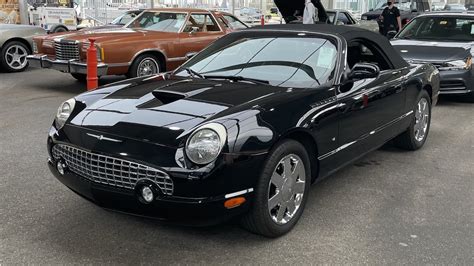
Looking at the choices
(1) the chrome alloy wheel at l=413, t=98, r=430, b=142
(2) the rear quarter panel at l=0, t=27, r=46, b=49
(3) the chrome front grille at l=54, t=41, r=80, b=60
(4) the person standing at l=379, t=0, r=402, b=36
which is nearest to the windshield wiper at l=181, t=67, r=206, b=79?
(1) the chrome alloy wheel at l=413, t=98, r=430, b=142

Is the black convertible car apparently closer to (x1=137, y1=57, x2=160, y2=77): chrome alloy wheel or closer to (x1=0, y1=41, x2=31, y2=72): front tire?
(x1=137, y1=57, x2=160, y2=77): chrome alloy wheel

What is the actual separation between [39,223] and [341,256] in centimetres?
220

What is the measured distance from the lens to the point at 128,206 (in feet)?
10.2

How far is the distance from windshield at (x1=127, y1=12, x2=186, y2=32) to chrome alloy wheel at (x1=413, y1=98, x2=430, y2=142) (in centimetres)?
560

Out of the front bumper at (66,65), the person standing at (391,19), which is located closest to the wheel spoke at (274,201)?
the front bumper at (66,65)

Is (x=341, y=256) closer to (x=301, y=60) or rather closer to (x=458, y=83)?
(x=301, y=60)

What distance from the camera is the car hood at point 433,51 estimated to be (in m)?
8.36

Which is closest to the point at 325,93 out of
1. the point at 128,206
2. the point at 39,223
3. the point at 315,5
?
the point at 128,206

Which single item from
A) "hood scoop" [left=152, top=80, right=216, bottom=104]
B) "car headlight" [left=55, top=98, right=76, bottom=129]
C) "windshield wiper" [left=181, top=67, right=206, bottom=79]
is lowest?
"car headlight" [left=55, top=98, right=76, bottom=129]

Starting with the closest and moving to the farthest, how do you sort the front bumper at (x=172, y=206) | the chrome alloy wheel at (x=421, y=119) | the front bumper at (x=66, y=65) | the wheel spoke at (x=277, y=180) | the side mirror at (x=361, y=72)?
1. the front bumper at (x=172, y=206)
2. the wheel spoke at (x=277, y=180)
3. the side mirror at (x=361, y=72)
4. the chrome alloy wheel at (x=421, y=119)
5. the front bumper at (x=66, y=65)

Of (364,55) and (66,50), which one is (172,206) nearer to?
(364,55)

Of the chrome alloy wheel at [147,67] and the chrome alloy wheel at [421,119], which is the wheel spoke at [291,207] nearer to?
the chrome alloy wheel at [421,119]

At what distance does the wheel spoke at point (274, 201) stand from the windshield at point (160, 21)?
7.10 metres

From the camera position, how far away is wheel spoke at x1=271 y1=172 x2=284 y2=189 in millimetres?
3369
